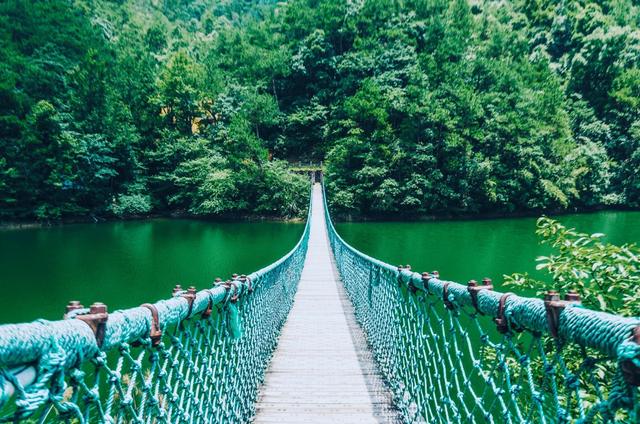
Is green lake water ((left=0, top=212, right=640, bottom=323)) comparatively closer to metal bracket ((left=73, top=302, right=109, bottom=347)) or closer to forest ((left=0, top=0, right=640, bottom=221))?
forest ((left=0, top=0, right=640, bottom=221))

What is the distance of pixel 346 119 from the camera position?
65.4 ft

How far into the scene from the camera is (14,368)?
0.46m

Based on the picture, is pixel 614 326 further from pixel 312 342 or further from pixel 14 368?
pixel 312 342

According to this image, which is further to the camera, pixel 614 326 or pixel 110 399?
pixel 110 399

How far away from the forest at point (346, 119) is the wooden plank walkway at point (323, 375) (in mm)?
14027

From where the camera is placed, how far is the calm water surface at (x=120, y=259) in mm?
8102

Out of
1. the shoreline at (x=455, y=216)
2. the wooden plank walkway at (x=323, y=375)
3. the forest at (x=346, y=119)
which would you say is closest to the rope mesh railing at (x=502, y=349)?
the wooden plank walkway at (x=323, y=375)

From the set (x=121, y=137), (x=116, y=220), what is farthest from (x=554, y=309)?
(x=121, y=137)

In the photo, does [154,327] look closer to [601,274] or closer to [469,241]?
[601,274]

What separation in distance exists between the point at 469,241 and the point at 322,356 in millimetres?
12370

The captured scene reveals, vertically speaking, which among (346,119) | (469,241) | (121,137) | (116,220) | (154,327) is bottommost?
(469,241)

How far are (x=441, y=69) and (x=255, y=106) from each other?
10086 mm

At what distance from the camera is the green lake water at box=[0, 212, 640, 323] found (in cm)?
855

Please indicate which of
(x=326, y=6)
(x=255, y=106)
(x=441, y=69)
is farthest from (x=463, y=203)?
(x=326, y=6)
